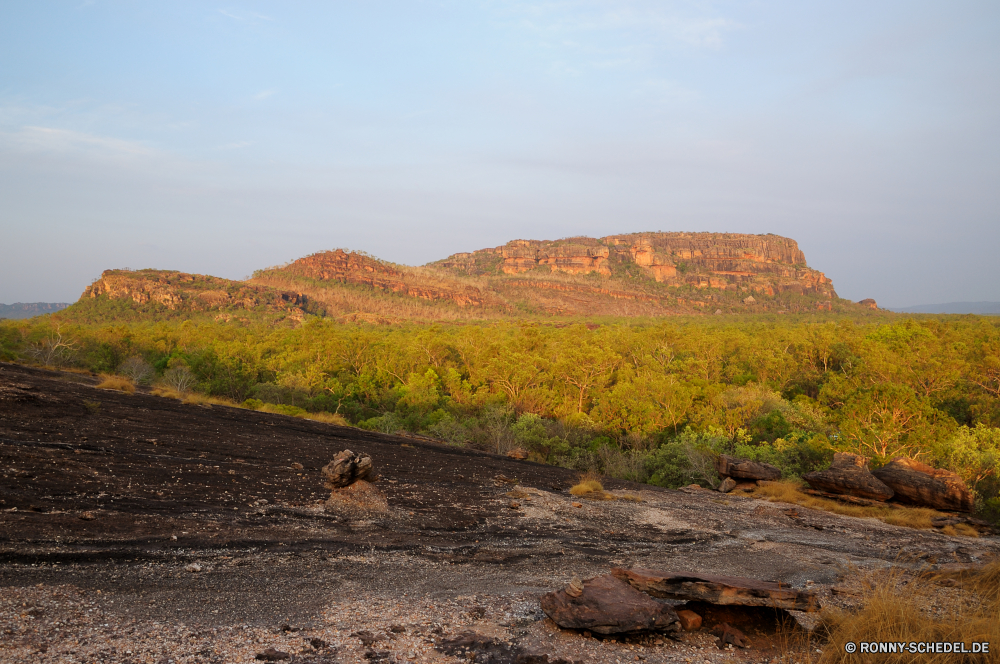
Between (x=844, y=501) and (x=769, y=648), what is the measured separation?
14.8 m

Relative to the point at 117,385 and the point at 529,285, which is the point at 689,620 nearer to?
the point at 117,385

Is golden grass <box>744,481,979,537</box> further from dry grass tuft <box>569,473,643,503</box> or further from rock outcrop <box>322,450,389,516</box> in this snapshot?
rock outcrop <box>322,450,389,516</box>

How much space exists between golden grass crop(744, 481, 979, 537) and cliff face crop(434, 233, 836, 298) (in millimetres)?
130915

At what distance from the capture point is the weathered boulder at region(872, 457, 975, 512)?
609 inches

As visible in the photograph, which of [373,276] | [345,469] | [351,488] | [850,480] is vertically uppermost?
[373,276]

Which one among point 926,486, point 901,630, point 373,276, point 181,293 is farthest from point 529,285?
point 901,630

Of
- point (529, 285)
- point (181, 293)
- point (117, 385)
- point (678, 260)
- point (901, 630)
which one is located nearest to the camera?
point (901, 630)

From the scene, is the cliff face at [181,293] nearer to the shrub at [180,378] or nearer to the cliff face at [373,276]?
the cliff face at [373,276]

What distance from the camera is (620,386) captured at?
100 ft

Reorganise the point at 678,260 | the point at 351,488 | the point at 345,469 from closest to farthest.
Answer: the point at 345,469, the point at 351,488, the point at 678,260

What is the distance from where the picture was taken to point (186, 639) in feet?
13.7

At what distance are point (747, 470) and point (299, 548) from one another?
55.7 feet

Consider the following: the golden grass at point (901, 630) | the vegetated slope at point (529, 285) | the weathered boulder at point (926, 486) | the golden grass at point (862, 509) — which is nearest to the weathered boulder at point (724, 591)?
the golden grass at point (901, 630)

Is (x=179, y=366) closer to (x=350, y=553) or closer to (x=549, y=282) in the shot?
(x=350, y=553)
